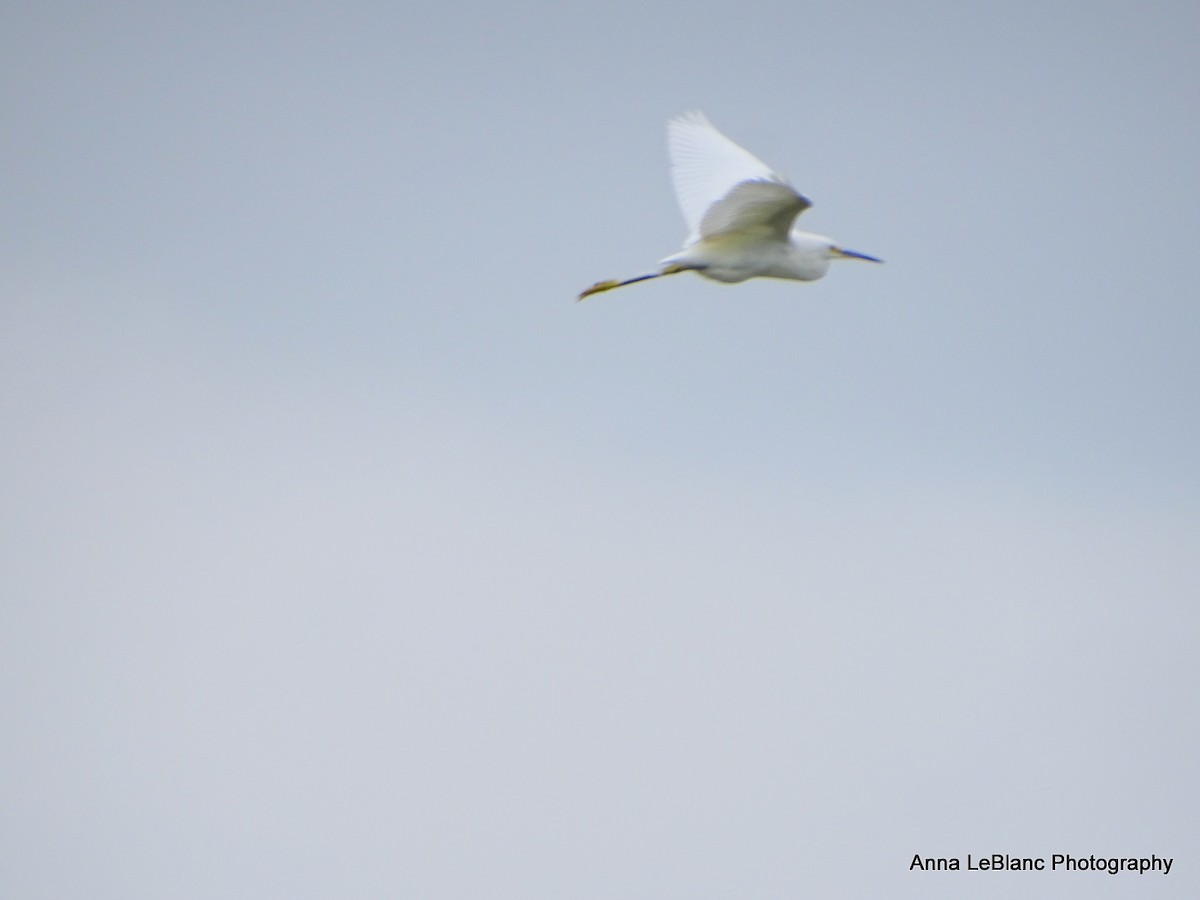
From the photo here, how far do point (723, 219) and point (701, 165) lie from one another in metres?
0.66

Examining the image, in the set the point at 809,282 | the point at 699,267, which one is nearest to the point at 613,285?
the point at 699,267

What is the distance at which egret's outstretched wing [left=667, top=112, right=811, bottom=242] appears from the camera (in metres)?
13.3

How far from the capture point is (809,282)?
15078 millimetres

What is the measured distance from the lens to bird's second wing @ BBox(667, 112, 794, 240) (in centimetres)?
1379

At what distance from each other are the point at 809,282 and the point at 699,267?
4.45 feet

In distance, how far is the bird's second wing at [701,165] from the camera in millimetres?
13789

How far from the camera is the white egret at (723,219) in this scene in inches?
536

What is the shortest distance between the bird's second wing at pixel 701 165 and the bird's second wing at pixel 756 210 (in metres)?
0.15

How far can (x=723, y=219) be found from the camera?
44.8 feet

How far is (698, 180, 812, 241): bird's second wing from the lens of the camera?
12.9 meters

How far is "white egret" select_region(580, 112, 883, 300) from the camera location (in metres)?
13.6

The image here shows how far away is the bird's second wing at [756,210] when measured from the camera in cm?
1291

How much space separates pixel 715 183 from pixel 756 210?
54 centimetres

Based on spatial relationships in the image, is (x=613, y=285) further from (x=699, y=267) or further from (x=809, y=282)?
(x=809, y=282)
